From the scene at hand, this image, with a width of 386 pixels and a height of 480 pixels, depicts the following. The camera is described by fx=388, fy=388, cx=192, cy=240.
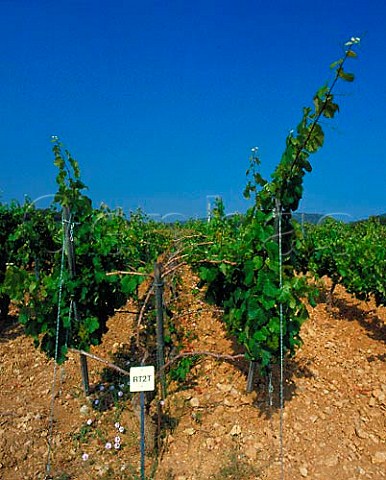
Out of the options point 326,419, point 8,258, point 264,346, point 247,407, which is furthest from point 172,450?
point 8,258

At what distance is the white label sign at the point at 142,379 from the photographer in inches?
109

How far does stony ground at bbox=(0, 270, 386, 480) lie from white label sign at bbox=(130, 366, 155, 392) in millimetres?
964

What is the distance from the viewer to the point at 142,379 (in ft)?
9.09

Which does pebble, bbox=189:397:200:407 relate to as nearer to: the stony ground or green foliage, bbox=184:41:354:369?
the stony ground

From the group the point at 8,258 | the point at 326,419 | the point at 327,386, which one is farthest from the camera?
the point at 8,258

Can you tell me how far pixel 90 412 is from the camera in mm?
4031

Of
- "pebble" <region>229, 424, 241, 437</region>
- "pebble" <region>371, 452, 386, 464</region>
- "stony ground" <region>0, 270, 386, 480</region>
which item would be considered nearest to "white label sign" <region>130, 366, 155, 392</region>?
"stony ground" <region>0, 270, 386, 480</region>

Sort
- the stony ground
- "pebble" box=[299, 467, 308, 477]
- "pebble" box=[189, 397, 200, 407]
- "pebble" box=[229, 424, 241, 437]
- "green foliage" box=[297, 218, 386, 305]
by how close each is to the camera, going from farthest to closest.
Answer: "green foliage" box=[297, 218, 386, 305], "pebble" box=[189, 397, 200, 407], "pebble" box=[229, 424, 241, 437], the stony ground, "pebble" box=[299, 467, 308, 477]

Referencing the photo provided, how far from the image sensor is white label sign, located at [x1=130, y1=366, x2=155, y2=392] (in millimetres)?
2762

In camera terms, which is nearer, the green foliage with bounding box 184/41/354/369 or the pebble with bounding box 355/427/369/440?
the green foliage with bounding box 184/41/354/369

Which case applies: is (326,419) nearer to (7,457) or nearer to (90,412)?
(90,412)

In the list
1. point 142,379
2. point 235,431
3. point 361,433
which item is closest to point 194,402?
point 235,431

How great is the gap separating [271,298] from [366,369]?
7.91 feet

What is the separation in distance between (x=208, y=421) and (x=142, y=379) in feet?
4.58
